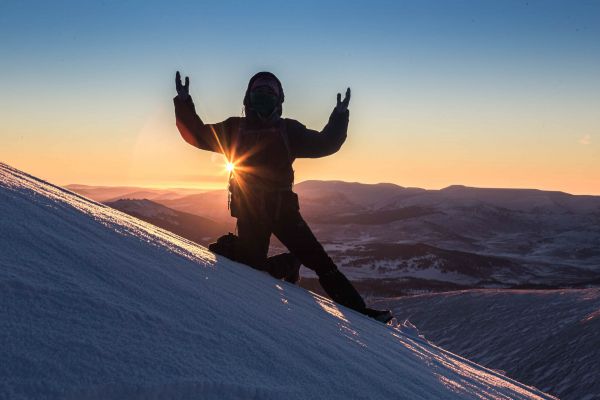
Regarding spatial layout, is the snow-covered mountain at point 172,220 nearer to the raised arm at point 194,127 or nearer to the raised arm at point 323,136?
the raised arm at point 194,127

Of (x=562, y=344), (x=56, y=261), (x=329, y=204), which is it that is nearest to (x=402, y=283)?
(x=562, y=344)

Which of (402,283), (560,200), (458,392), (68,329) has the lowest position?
(402,283)

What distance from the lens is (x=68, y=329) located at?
1.36 meters

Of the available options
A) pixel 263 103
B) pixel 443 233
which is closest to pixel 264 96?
A: pixel 263 103

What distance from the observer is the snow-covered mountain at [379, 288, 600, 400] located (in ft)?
33.4

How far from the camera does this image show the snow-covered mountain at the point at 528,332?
33.4 feet

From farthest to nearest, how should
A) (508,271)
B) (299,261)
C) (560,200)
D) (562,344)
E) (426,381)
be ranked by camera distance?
(560,200), (508,271), (562,344), (299,261), (426,381)

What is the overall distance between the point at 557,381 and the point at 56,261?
10.8 meters

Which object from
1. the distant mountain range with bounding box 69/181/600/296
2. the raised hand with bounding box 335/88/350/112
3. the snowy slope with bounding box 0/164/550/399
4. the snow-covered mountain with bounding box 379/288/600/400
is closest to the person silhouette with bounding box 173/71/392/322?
the raised hand with bounding box 335/88/350/112

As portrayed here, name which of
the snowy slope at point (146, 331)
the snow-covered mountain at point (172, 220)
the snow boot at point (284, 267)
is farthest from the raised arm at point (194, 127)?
the snow-covered mountain at point (172, 220)

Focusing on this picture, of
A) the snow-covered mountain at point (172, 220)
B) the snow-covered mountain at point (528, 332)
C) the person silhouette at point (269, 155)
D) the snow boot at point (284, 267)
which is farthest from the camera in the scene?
the snow-covered mountain at point (172, 220)

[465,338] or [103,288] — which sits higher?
[103,288]

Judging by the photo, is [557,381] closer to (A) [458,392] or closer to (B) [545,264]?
(A) [458,392]

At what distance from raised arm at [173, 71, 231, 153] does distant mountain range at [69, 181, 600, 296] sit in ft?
101
